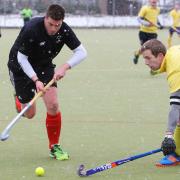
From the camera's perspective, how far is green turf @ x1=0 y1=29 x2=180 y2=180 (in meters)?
5.85

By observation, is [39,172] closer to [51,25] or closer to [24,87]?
[24,87]

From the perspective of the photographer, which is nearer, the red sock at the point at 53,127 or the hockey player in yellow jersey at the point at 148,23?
the red sock at the point at 53,127

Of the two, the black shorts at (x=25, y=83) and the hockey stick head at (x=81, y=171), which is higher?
the black shorts at (x=25, y=83)

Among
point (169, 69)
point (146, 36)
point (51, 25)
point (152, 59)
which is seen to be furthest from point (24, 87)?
point (146, 36)

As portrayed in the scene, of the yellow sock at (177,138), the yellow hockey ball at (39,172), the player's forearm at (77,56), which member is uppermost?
the player's forearm at (77,56)

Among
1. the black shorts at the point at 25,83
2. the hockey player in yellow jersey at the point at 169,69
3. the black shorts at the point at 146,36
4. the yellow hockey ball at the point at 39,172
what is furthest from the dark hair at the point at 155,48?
the black shorts at the point at 146,36

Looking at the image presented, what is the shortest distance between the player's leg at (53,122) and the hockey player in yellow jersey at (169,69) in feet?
3.29

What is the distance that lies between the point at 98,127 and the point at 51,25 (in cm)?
223

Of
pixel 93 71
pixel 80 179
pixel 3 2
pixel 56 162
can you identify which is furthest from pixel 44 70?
pixel 3 2

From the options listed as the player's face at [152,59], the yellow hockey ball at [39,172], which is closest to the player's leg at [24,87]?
the yellow hockey ball at [39,172]

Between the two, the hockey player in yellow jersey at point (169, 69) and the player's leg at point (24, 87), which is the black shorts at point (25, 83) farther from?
the hockey player in yellow jersey at point (169, 69)

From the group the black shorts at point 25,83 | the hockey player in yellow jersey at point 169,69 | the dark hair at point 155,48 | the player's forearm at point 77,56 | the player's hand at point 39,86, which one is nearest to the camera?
the hockey player in yellow jersey at point 169,69

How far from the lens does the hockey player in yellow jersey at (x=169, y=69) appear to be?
17.4ft

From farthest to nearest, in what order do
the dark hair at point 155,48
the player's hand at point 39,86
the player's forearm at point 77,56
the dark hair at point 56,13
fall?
the player's forearm at point 77,56 → the player's hand at point 39,86 → the dark hair at point 56,13 → the dark hair at point 155,48
